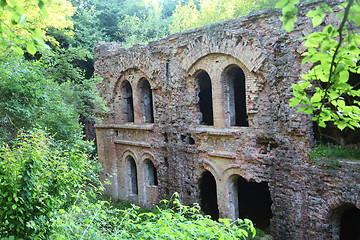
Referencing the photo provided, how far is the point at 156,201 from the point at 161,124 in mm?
3420

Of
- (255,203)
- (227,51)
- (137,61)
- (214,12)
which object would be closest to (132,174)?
(137,61)

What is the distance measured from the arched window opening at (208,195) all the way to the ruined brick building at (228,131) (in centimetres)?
4

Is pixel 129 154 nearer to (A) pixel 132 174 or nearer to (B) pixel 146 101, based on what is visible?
(A) pixel 132 174

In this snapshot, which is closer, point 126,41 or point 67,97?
point 67,97

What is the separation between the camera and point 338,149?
7613mm

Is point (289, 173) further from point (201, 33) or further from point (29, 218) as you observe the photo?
point (29, 218)

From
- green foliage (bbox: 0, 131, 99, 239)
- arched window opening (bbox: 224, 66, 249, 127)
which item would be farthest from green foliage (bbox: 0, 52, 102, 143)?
arched window opening (bbox: 224, 66, 249, 127)

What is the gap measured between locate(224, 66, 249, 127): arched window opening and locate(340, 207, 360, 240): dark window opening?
432 cm

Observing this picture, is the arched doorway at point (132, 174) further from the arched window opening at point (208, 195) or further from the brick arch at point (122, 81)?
the arched window opening at point (208, 195)

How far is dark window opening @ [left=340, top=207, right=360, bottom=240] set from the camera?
8727 mm

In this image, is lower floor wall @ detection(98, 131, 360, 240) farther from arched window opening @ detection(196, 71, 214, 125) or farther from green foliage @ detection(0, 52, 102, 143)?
green foliage @ detection(0, 52, 102, 143)

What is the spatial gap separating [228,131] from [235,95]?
391 centimetres

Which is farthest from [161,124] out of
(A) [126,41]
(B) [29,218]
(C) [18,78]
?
(A) [126,41]

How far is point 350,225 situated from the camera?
886cm
